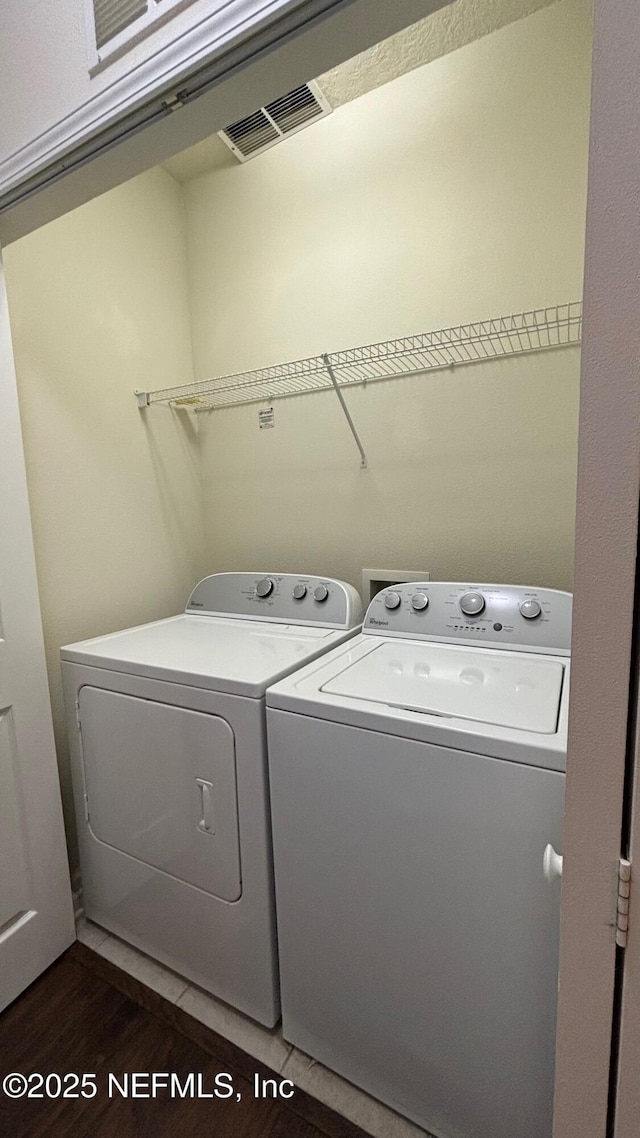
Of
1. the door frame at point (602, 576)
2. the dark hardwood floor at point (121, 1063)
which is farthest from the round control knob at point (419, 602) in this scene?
the dark hardwood floor at point (121, 1063)

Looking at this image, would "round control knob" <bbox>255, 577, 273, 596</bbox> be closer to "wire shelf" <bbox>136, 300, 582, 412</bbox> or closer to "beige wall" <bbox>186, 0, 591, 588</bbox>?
"beige wall" <bbox>186, 0, 591, 588</bbox>

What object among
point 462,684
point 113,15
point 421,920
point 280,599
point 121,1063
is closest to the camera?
point 113,15

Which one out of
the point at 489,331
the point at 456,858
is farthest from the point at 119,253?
the point at 456,858

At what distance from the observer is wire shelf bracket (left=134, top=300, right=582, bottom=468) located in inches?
58.6

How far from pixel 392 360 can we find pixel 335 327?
0.29 metres

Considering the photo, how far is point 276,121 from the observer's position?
1.75 metres

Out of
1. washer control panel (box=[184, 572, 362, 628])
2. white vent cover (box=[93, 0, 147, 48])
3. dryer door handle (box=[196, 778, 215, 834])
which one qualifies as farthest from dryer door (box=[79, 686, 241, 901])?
white vent cover (box=[93, 0, 147, 48])

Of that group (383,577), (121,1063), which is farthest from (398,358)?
(121,1063)

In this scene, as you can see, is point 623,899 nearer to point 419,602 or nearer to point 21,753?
point 419,602

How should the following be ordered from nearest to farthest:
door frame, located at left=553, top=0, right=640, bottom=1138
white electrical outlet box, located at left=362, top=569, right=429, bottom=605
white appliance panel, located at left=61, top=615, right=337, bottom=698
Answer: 1. door frame, located at left=553, top=0, right=640, bottom=1138
2. white appliance panel, located at left=61, top=615, right=337, bottom=698
3. white electrical outlet box, located at left=362, top=569, right=429, bottom=605

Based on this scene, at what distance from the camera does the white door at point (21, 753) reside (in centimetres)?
137

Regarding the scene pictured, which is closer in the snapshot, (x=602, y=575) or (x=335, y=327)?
(x=602, y=575)

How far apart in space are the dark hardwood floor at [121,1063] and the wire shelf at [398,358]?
1.95 meters

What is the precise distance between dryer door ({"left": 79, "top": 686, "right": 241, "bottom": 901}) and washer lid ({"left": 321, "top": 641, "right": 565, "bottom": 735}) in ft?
1.24
